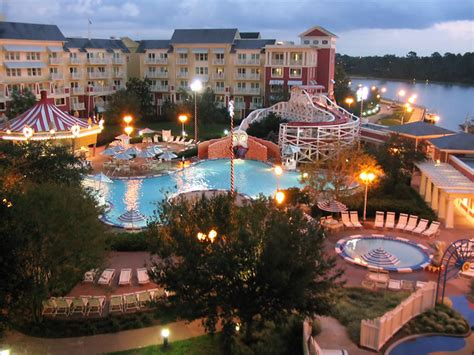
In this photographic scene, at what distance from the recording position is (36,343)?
14641 millimetres

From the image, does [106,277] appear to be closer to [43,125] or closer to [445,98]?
[43,125]

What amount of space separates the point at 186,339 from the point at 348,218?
13069 millimetres

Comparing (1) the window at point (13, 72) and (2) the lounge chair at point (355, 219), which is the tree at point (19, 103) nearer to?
(1) the window at point (13, 72)

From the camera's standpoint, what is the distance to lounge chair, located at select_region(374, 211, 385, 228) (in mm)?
24906

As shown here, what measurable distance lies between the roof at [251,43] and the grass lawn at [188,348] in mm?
49571

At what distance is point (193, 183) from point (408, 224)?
14.9 m

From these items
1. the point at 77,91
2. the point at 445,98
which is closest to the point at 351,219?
the point at 77,91

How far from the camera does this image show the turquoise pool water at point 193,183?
3050 centimetres

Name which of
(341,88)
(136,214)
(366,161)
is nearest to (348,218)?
(366,161)

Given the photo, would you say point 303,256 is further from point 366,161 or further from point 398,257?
point 366,161

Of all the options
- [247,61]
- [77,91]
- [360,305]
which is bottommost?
[360,305]

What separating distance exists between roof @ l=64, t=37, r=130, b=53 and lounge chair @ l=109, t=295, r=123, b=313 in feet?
156

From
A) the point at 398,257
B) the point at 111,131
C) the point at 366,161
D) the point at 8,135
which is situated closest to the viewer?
the point at 398,257

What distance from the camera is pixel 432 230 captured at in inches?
931
